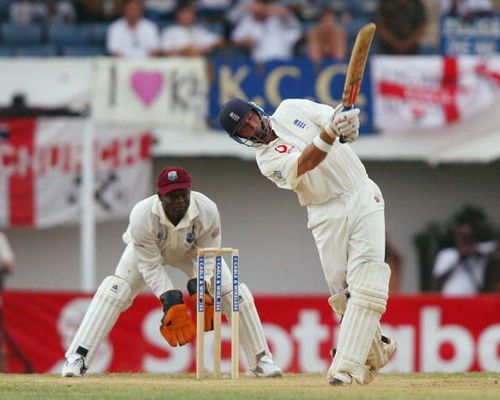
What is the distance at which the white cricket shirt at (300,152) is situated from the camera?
8.84 metres

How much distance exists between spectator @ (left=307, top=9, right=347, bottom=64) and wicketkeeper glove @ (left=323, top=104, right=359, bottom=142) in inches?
310

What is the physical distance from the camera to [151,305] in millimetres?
14578

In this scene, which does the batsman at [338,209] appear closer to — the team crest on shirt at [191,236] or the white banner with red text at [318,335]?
the team crest on shirt at [191,236]

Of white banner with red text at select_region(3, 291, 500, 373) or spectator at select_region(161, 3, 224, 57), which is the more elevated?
spectator at select_region(161, 3, 224, 57)

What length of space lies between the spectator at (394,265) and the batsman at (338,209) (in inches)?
315

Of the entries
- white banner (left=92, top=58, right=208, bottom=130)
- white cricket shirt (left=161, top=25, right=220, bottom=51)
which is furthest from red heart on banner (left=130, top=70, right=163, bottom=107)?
white cricket shirt (left=161, top=25, right=220, bottom=51)

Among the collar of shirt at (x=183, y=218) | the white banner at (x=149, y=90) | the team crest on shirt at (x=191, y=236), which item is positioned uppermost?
the white banner at (x=149, y=90)

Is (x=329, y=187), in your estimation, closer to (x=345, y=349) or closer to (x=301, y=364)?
(x=345, y=349)

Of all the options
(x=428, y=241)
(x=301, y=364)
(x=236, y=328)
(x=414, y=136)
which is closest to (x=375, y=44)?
(x=414, y=136)

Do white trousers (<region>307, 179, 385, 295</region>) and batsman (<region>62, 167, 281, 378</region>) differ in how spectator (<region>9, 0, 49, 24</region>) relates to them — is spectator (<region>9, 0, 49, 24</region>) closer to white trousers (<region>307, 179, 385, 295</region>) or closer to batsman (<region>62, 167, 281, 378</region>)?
batsman (<region>62, 167, 281, 378</region>)

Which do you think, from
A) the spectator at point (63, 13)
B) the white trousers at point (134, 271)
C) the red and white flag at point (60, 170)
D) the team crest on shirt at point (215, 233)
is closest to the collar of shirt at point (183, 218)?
the team crest on shirt at point (215, 233)

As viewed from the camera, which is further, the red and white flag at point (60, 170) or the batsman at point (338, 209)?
the red and white flag at point (60, 170)

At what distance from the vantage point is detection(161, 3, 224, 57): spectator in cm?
1630

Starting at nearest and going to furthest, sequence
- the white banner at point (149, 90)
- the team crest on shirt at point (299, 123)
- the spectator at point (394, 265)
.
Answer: the team crest on shirt at point (299, 123) → the white banner at point (149, 90) → the spectator at point (394, 265)
